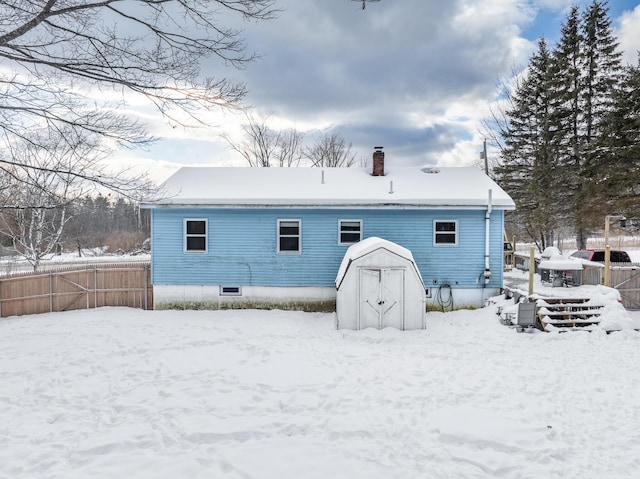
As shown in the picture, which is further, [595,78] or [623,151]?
[595,78]

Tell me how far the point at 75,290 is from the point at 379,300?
10916mm

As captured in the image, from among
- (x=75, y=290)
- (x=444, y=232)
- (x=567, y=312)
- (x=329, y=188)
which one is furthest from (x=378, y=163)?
(x=75, y=290)

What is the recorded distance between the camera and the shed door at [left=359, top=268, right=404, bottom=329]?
33.6ft

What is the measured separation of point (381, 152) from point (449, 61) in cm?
516

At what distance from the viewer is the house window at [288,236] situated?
12289 mm

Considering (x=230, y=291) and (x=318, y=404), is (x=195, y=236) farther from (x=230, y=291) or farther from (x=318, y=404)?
(x=318, y=404)

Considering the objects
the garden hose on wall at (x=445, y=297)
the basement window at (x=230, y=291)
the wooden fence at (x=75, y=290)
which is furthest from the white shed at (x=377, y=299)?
the wooden fence at (x=75, y=290)

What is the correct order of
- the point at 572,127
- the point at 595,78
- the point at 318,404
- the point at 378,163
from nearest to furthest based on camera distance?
1. the point at 318,404
2. the point at 378,163
3. the point at 595,78
4. the point at 572,127

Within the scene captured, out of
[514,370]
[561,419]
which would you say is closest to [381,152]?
[514,370]

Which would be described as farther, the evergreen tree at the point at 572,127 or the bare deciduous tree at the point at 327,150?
the bare deciduous tree at the point at 327,150

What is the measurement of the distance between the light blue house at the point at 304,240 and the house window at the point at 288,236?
35mm

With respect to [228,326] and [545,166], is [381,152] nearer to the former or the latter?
[228,326]

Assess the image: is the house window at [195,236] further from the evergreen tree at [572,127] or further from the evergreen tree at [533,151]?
the evergreen tree at [533,151]

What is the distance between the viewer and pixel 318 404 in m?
5.71
